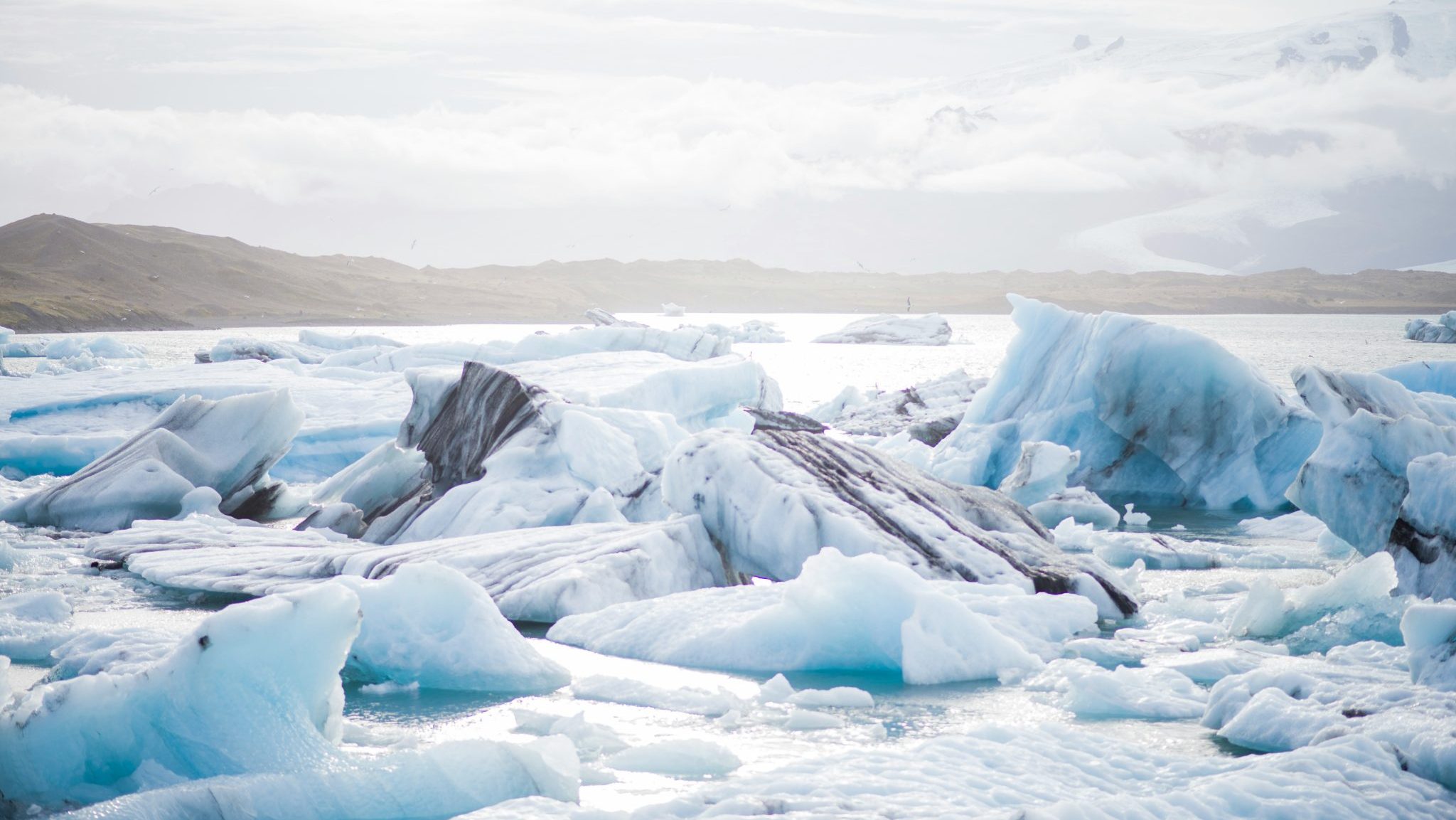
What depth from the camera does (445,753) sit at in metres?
4.15

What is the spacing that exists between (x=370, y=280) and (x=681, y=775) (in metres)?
103

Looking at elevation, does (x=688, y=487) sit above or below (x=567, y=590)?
above

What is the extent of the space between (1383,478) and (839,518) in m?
3.84

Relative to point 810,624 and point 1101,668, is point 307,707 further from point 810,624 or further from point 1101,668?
point 1101,668

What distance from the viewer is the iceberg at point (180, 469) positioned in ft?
34.1

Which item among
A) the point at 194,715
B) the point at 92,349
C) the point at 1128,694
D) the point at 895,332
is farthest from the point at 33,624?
the point at 895,332

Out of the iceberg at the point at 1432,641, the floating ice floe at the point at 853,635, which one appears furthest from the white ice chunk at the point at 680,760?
the iceberg at the point at 1432,641

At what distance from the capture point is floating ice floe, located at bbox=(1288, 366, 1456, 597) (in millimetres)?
6824

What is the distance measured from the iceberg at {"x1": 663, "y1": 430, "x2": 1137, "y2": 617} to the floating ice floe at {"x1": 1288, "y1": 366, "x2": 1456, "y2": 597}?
5.36 ft

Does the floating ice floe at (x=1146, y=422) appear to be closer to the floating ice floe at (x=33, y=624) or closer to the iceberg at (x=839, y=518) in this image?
the iceberg at (x=839, y=518)

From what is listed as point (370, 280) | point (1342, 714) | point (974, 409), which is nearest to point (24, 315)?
point (370, 280)

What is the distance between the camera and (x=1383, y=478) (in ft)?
26.9

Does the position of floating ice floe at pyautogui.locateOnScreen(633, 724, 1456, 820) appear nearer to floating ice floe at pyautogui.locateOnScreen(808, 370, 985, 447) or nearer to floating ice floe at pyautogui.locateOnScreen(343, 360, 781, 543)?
floating ice floe at pyautogui.locateOnScreen(343, 360, 781, 543)

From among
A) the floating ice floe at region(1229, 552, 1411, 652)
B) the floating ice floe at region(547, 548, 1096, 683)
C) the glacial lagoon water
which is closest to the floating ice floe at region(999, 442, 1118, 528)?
the floating ice floe at region(1229, 552, 1411, 652)
